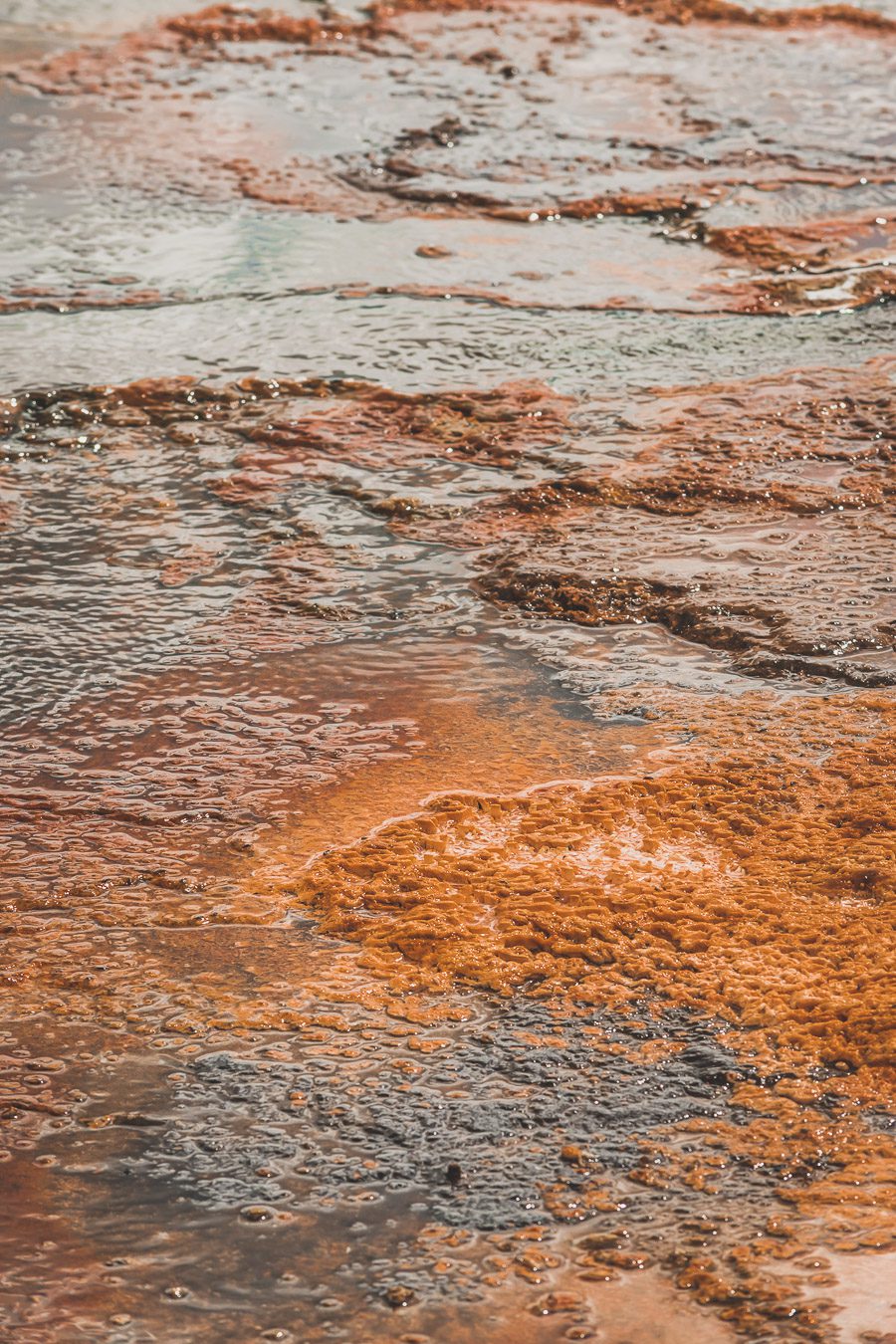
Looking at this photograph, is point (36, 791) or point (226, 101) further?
point (226, 101)

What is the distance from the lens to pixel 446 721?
235 cm

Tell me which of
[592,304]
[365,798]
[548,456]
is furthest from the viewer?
[592,304]

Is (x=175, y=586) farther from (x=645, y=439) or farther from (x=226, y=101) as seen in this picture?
(x=226, y=101)

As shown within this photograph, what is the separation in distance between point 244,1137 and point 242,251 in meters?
2.65

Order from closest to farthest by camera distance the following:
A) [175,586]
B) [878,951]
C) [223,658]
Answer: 1. [878,951]
2. [223,658]
3. [175,586]

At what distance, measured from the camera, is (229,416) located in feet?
10.4

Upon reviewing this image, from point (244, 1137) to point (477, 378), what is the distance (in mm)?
2003

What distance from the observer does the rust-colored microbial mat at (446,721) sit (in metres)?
1.53

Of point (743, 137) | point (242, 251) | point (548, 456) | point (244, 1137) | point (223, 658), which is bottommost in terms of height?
point (244, 1137)

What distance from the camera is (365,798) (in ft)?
7.15

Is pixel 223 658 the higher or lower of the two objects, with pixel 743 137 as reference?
lower

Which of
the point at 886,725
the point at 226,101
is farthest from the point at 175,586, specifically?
the point at 226,101

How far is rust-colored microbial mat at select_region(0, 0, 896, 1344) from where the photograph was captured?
153 cm

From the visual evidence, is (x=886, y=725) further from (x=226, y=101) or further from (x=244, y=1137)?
(x=226, y=101)
